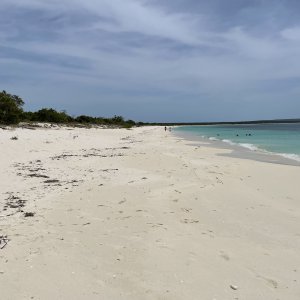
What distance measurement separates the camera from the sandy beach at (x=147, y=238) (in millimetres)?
4195

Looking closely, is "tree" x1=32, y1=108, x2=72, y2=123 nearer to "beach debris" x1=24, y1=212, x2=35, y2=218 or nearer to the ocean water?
the ocean water

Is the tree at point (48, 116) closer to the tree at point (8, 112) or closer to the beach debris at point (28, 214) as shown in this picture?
the tree at point (8, 112)

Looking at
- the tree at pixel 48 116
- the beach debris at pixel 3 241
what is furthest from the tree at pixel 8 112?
the beach debris at pixel 3 241

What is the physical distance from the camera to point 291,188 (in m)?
10.4

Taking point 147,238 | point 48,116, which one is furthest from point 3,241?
point 48,116

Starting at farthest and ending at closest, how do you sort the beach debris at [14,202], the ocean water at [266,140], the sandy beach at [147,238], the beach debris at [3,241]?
the ocean water at [266,140] → the beach debris at [14,202] → the beach debris at [3,241] → the sandy beach at [147,238]

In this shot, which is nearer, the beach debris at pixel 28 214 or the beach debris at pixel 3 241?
the beach debris at pixel 3 241

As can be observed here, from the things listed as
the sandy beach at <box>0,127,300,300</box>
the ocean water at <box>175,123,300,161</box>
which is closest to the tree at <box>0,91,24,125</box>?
the ocean water at <box>175,123,300,161</box>

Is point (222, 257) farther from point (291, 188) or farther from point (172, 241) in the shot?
point (291, 188)

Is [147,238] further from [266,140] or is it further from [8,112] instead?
[8,112]

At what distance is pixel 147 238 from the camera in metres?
5.73

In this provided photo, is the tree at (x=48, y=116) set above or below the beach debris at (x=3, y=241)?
above

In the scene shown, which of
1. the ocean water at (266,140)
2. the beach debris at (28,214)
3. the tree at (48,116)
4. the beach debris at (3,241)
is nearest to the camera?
the beach debris at (3,241)

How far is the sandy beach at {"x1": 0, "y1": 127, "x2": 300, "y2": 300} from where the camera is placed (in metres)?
4.20
